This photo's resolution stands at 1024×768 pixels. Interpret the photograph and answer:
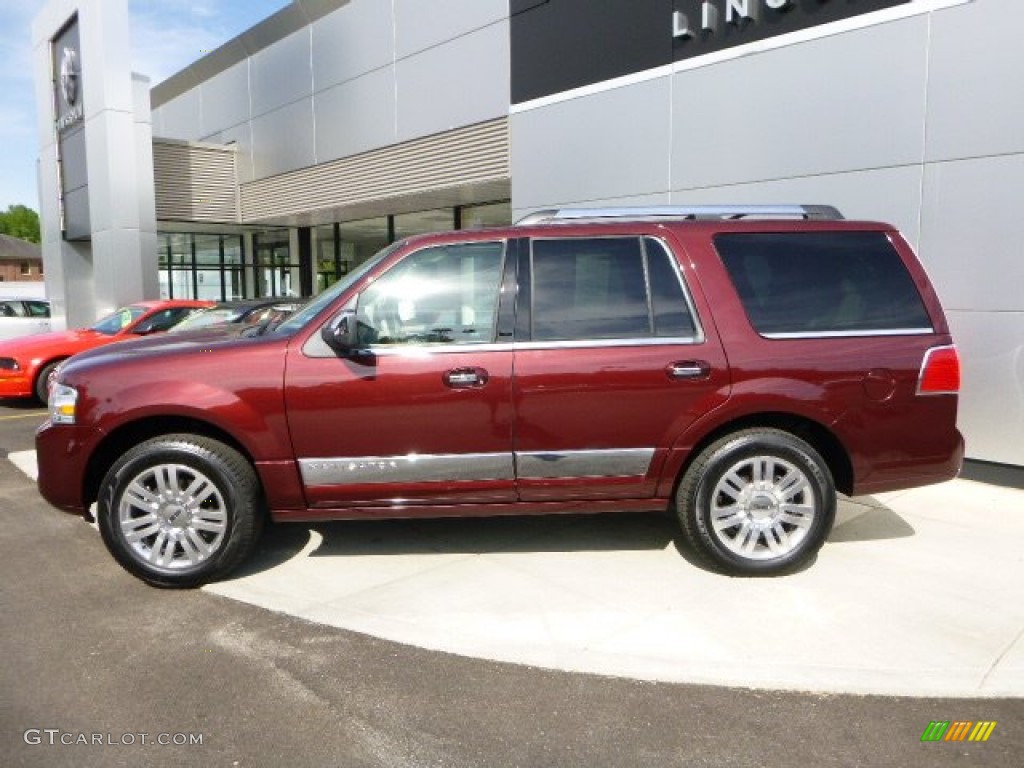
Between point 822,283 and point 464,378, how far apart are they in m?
2.02

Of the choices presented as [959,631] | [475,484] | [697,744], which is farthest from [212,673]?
[959,631]

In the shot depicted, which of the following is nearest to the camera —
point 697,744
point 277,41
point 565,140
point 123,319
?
point 697,744

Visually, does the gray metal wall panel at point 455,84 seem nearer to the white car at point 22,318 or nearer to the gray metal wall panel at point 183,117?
the gray metal wall panel at point 183,117

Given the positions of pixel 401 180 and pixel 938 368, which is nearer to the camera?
pixel 938 368

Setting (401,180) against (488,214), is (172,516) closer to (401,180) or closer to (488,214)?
(401,180)

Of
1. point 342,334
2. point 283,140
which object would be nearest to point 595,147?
point 342,334

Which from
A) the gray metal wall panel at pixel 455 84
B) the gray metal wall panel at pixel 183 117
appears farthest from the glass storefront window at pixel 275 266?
the gray metal wall panel at pixel 455 84

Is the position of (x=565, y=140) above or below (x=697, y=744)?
above

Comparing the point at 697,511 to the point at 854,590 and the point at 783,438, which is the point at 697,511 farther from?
the point at 854,590

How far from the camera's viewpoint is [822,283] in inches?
164

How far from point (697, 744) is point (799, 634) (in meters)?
1.05

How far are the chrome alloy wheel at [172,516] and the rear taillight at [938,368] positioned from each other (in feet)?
12.4

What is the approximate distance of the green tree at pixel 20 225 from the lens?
3896 inches

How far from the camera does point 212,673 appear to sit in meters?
3.22
